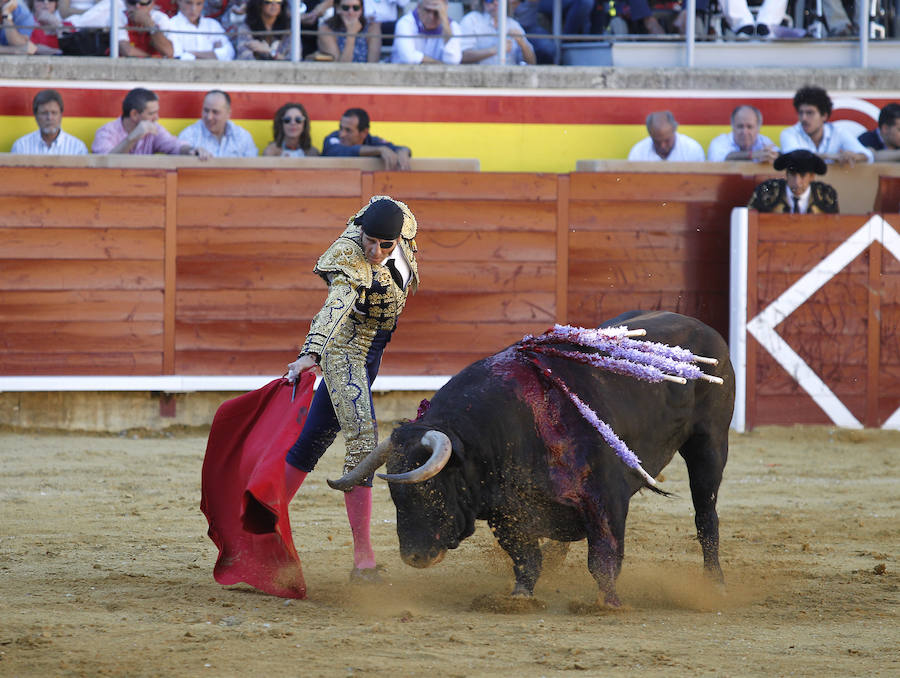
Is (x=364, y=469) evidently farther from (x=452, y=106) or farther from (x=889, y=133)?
(x=889, y=133)

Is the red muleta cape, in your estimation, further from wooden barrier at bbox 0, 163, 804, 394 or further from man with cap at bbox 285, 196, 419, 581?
wooden barrier at bbox 0, 163, 804, 394

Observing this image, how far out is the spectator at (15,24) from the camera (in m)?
7.52

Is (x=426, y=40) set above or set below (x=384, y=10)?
below

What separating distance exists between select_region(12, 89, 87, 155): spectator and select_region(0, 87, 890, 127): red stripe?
0.28 meters

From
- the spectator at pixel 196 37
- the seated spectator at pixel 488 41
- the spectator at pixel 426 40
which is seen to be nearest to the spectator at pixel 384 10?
the spectator at pixel 426 40

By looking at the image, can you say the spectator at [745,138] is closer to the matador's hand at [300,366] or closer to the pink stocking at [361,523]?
the pink stocking at [361,523]

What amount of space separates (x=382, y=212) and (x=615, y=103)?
4.71m

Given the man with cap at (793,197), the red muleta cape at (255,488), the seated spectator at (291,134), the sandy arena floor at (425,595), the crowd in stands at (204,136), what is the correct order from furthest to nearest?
the seated spectator at (291,134), the man with cap at (793,197), the crowd in stands at (204,136), the red muleta cape at (255,488), the sandy arena floor at (425,595)

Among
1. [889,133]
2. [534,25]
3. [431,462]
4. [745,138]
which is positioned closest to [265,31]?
[534,25]

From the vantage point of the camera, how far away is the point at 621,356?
12.2ft

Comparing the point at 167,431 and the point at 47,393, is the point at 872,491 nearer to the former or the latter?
the point at 167,431

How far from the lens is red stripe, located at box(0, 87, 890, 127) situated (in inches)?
297

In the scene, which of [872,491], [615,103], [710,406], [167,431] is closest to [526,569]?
[710,406]

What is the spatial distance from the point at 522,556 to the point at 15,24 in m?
5.52
